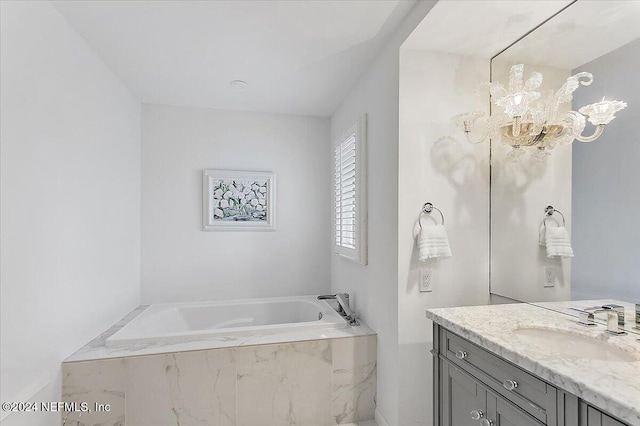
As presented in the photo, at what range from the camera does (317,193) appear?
3.42m

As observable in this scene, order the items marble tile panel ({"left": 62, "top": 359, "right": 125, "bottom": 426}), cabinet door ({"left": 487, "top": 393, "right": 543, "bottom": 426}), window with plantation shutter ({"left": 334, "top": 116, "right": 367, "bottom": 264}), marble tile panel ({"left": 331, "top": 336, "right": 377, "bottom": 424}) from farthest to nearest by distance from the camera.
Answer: window with plantation shutter ({"left": 334, "top": 116, "right": 367, "bottom": 264}) < marble tile panel ({"left": 331, "top": 336, "right": 377, "bottom": 424}) < marble tile panel ({"left": 62, "top": 359, "right": 125, "bottom": 426}) < cabinet door ({"left": 487, "top": 393, "right": 543, "bottom": 426})

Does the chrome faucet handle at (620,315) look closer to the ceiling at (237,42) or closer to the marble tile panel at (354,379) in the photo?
the marble tile panel at (354,379)

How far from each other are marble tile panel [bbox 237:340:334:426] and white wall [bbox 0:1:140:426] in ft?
3.33

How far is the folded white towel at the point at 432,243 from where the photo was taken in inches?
71.0

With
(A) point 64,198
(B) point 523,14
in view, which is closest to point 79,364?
(A) point 64,198

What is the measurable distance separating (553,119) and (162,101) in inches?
119

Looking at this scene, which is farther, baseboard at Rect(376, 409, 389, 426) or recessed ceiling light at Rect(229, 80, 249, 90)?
recessed ceiling light at Rect(229, 80, 249, 90)

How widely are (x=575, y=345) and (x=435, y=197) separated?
94cm

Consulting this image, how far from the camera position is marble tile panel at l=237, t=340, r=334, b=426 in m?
2.03

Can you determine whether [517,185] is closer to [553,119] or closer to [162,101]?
[553,119]

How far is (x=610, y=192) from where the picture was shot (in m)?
1.35

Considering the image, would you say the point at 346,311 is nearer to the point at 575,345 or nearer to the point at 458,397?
the point at 458,397

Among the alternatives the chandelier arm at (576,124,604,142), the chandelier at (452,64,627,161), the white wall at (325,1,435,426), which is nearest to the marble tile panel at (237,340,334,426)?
the white wall at (325,1,435,426)

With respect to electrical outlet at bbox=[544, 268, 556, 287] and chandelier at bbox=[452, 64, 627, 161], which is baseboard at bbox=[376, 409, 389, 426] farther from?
chandelier at bbox=[452, 64, 627, 161]
